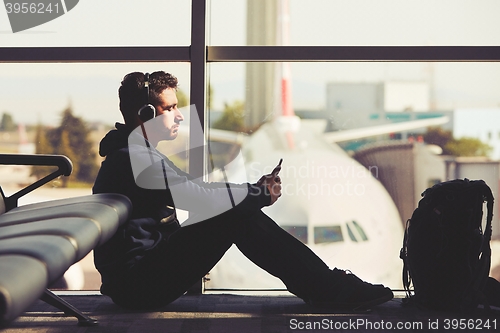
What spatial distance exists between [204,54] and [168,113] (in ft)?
1.88

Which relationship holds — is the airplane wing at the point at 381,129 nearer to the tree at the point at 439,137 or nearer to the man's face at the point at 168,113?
the tree at the point at 439,137

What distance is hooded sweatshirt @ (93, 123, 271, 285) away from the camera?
2.02 meters

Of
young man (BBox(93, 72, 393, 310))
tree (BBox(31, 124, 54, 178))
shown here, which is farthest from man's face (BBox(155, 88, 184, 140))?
tree (BBox(31, 124, 54, 178))

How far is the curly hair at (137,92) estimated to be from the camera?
85.4 inches

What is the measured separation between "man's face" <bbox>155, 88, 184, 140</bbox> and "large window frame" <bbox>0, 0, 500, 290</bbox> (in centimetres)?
47

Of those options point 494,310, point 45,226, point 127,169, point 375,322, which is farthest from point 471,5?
point 45,226

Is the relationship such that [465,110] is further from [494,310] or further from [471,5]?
[494,310]

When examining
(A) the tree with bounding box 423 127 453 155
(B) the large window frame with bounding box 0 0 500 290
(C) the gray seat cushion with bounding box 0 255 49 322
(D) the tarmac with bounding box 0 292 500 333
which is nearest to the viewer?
(C) the gray seat cushion with bounding box 0 255 49 322

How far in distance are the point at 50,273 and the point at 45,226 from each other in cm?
37

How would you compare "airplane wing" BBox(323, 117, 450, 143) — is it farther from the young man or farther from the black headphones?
the black headphones

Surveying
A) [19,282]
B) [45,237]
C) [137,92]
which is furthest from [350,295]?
[19,282]

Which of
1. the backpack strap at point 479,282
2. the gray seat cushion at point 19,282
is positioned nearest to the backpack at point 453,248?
the backpack strap at point 479,282

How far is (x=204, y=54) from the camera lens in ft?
8.79

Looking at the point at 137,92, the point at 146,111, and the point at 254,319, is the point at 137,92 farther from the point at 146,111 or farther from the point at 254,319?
the point at 254,319
